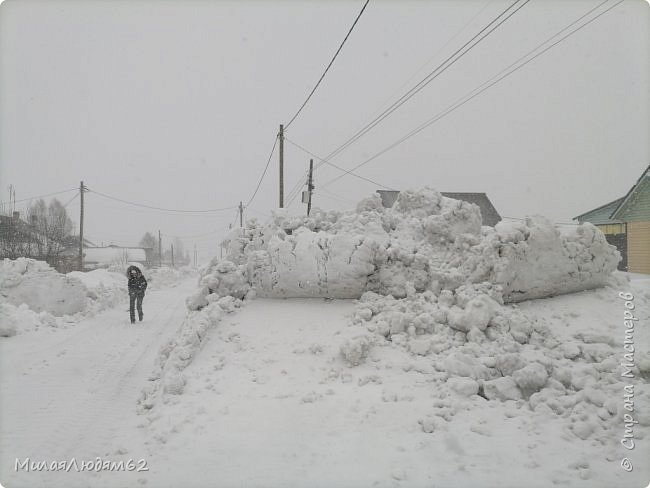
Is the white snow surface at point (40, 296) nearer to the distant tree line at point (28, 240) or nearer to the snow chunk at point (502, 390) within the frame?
the snow chunk at point (502, 390)

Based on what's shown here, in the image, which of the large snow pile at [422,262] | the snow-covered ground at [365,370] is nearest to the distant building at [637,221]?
the snow-covered ground at [365,370]

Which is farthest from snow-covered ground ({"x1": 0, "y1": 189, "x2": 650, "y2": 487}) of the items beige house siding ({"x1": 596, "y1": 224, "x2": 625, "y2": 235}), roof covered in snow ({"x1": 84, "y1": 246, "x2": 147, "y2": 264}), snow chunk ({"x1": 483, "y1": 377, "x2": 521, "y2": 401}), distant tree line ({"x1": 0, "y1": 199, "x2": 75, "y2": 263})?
roof covered in snow ({"x1": 84, "y1": 246, "x2": 147, "y2": 264})

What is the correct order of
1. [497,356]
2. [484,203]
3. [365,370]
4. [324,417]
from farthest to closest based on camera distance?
[484,203] < [365,370] < [497,356] < [324,417]

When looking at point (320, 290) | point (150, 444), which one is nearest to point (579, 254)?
point (320, 290)

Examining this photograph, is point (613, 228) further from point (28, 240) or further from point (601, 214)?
point (28, 240)

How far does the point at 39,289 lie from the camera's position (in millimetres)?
9773

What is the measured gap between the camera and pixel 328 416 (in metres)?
3.89

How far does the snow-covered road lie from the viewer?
142 inches

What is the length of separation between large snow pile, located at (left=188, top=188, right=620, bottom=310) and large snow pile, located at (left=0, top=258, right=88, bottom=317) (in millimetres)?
5463

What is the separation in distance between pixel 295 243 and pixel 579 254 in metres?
5.04

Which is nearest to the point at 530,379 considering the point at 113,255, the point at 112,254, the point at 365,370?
the point at 365,370

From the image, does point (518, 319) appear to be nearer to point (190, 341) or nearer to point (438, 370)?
point (438, 370)

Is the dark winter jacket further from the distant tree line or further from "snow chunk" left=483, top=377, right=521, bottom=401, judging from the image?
the distant tree line

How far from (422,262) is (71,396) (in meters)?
5.65
